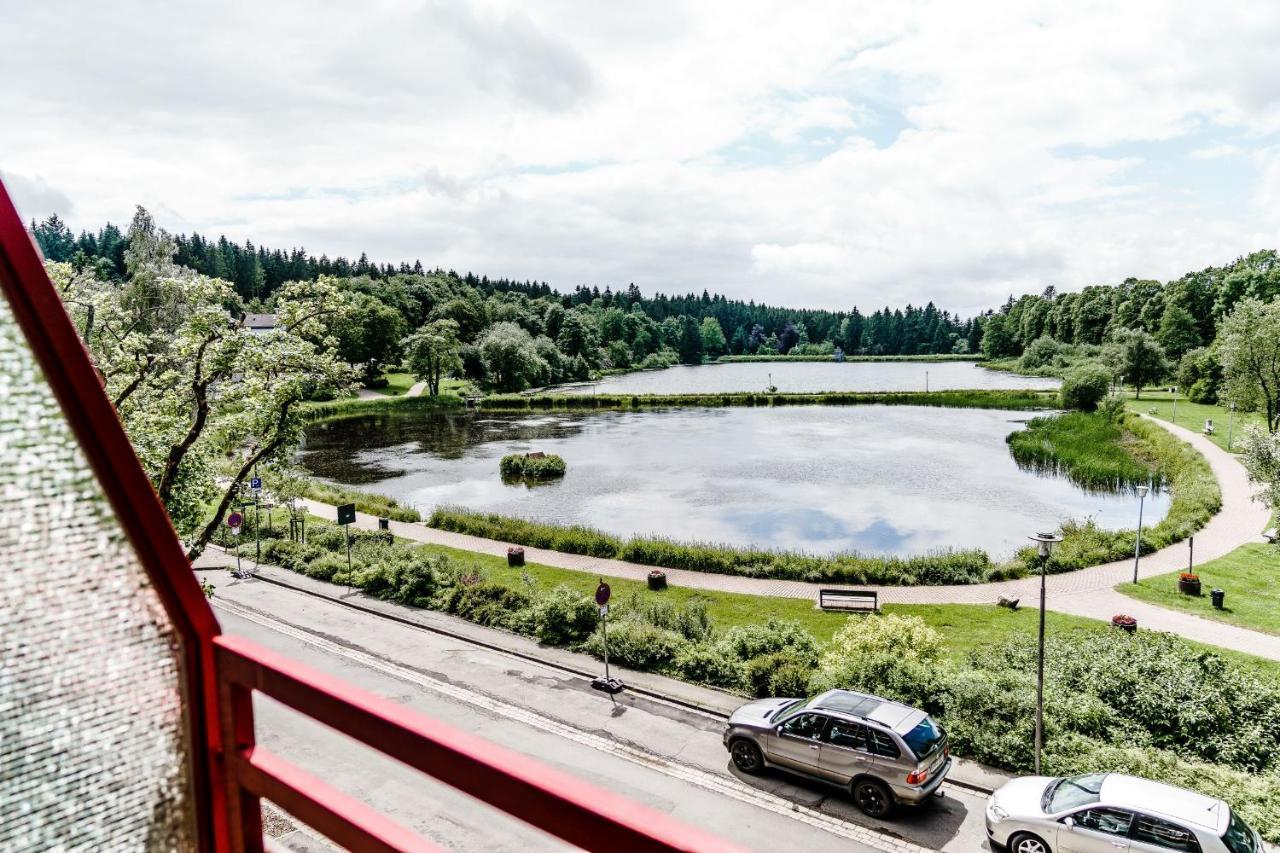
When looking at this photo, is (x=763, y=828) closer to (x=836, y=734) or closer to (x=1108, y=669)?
(x=836, y=734)

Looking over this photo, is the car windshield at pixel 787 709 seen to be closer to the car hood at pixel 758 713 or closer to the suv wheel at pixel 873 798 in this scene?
the car hood at pixel 758 713

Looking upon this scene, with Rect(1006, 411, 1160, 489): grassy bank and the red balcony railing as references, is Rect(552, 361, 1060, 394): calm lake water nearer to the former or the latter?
Rect(1006, 411, 1160, 489): grassy bank

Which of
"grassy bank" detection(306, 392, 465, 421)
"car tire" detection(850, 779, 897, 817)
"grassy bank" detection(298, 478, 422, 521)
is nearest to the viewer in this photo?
"car tire" detection(850, 779, 897, 817)

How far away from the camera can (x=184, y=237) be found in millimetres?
118562

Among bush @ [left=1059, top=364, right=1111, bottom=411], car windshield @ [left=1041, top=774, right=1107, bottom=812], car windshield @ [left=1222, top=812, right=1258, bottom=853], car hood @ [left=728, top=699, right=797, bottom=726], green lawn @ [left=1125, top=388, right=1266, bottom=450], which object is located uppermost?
bush @ [left=1059, top=364, right=1111, bottom=411]

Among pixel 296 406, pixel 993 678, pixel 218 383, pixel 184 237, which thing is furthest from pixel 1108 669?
pixel 184 237

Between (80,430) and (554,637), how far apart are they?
19529mm

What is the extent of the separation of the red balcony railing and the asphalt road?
7717mm

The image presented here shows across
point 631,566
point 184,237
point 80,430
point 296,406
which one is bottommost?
point 631,566

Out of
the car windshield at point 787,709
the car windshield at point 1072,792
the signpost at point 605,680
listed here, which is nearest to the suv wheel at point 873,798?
the car windshield at point 787,709

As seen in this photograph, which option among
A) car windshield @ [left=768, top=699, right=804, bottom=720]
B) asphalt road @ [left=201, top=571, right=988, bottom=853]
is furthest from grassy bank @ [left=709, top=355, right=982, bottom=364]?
car windshield @ [left=768, top=699, right=804, bottom=720]

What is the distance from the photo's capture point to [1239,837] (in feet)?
32.4

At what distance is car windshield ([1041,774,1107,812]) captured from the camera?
434 inches

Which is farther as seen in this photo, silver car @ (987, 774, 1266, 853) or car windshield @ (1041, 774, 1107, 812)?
Answer: car windshield @ (1041, 774, 1107, 812)
